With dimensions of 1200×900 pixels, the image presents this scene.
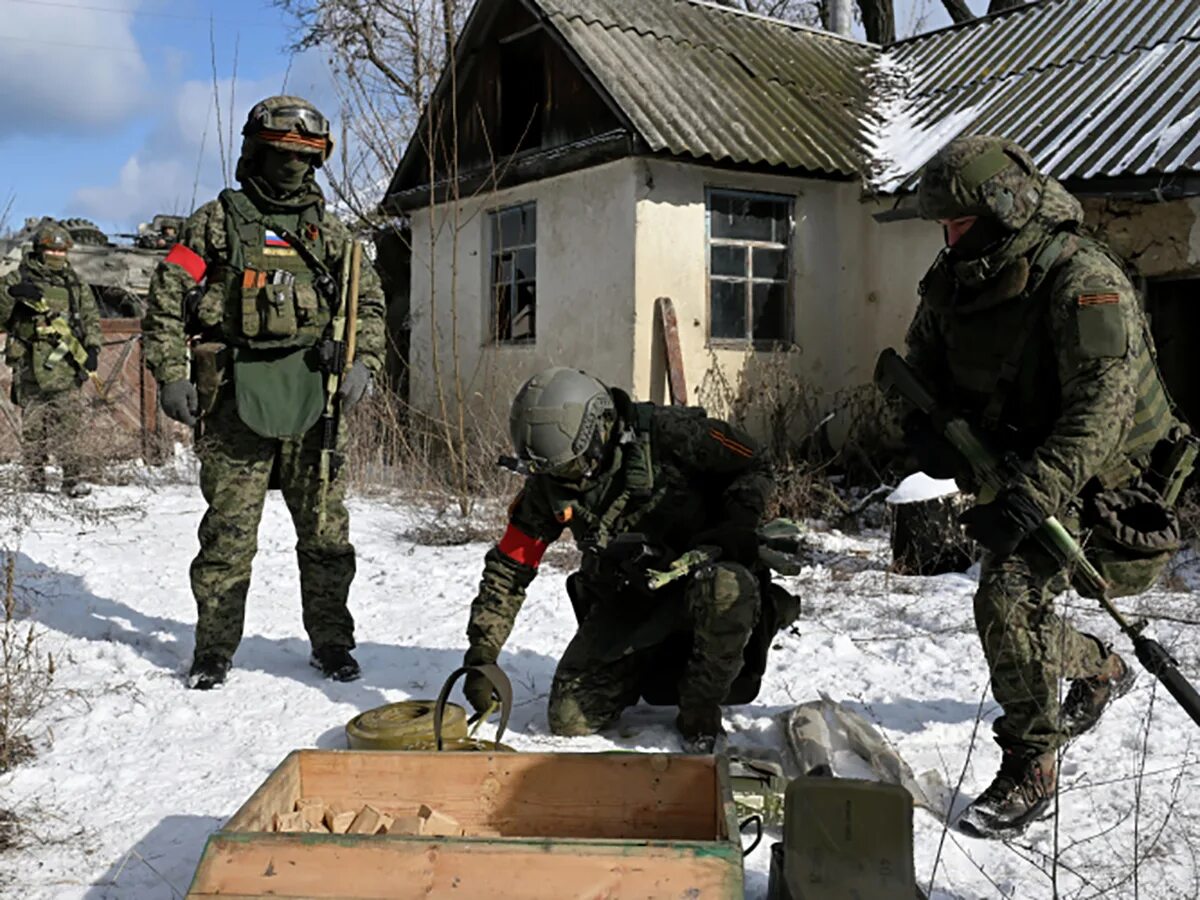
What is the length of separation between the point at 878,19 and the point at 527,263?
34.8 ft

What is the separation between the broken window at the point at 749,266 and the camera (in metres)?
9.59

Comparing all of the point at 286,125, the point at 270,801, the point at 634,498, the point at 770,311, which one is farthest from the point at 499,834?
the point at 770,311

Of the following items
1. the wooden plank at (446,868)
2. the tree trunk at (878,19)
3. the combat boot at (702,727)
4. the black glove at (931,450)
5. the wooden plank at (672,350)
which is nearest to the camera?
the wooden plank at (446,868)

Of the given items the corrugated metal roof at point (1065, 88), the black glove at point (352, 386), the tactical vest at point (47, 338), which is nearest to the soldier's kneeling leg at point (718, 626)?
the black glove at point (352, 386)

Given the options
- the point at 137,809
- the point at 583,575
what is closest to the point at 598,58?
the point at 583,575

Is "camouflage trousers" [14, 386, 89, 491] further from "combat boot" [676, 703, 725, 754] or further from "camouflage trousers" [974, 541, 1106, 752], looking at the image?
"camouflage trousers" [974, 541, 1106, 752]

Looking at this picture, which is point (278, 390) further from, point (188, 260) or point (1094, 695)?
point (1094, 695)

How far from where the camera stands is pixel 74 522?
727 cm

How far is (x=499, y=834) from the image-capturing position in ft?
8.98

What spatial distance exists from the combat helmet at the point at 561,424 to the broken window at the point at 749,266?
6.11 metres

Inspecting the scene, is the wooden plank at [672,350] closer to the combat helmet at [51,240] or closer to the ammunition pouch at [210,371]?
the combat helmet at [51,240]

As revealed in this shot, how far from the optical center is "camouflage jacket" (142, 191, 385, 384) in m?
4.12

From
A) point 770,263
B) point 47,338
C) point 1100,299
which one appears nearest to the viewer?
point 1100,299

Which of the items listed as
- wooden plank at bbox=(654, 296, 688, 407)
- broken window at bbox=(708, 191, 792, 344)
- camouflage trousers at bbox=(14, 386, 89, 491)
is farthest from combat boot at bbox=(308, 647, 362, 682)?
broken window at bbox=(708, 191, 792, 344)
